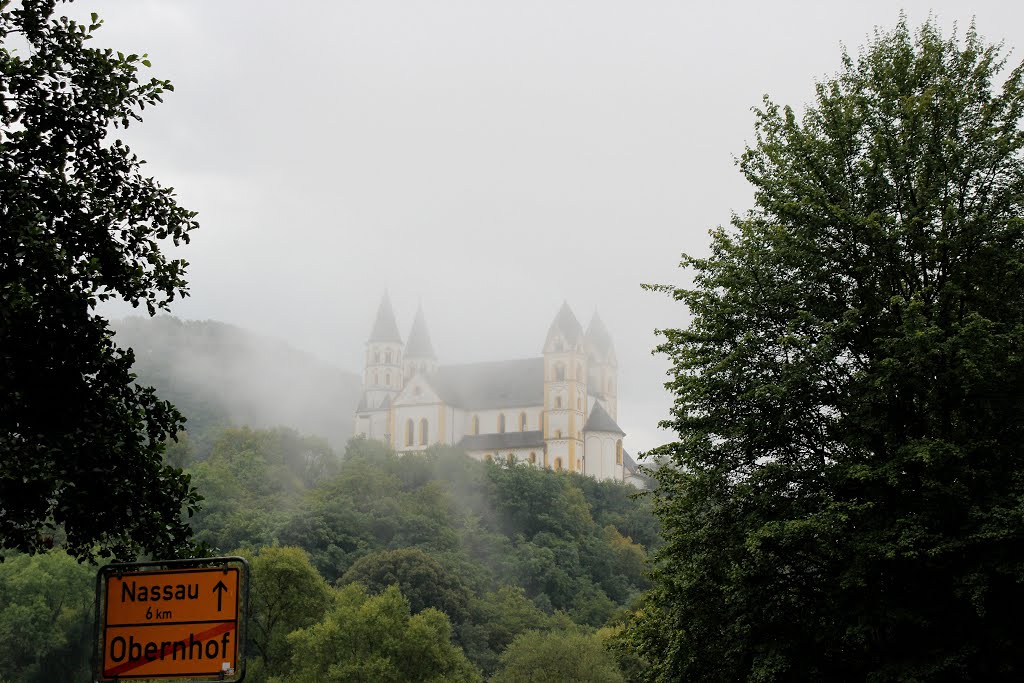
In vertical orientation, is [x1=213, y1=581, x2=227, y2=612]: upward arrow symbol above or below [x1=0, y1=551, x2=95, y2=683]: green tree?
above

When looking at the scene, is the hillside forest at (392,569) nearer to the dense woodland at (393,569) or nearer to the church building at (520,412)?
the dense woodland at (393,569)

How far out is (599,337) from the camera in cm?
15562

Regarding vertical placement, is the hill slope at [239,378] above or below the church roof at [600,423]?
above

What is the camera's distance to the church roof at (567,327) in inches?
5522

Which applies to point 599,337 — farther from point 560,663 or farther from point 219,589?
point 219,589

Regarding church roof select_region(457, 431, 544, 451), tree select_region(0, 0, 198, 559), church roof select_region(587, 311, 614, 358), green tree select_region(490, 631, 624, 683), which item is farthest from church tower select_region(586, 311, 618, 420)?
tree select_region(0, 0, 198, 559)

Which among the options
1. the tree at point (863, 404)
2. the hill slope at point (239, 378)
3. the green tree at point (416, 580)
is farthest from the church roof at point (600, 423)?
the tree at point (863, 404)

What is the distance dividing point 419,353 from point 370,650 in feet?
337

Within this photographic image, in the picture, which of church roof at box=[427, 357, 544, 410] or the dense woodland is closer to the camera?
the dense woodland

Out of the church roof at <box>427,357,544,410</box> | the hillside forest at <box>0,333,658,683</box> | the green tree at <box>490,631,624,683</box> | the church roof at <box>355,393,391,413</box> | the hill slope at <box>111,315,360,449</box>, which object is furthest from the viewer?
the hill slope at <box>111,315,360,449</box>

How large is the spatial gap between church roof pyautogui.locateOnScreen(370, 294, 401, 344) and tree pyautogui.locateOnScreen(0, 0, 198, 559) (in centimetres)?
14078

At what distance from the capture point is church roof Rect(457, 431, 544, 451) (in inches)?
5305

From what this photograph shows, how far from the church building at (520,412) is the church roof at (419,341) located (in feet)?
18.5

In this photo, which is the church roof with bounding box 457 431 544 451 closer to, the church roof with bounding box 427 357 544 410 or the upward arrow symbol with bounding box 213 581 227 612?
the church roof with bounding box 427 357 544 410
